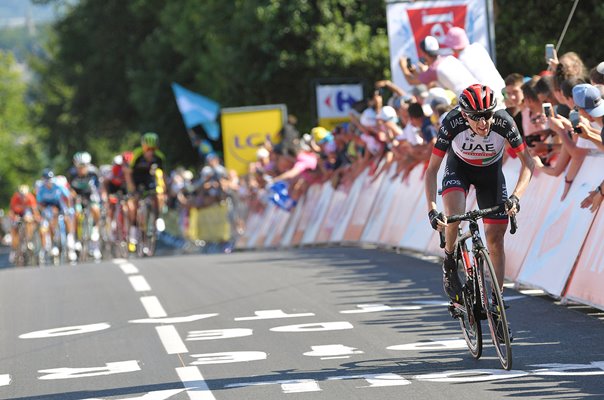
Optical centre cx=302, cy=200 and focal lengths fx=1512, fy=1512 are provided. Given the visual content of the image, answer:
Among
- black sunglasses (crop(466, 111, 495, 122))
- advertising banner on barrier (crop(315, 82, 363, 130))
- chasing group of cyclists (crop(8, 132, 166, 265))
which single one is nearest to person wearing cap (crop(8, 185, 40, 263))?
chasing group of cyclists (crop(8, 132, 166, 265))

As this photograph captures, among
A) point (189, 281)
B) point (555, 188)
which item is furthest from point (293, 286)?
point (555, 188)

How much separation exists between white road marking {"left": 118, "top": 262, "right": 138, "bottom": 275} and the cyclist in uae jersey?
8983 millimetres

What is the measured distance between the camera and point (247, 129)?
35.2m

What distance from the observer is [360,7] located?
133 ft

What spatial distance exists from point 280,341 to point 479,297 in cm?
203

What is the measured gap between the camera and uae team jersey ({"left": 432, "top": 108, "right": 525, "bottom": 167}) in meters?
9.87

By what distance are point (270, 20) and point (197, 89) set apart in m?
12.1

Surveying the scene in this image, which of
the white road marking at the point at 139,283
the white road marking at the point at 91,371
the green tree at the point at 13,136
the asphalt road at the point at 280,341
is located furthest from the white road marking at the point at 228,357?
the green tree at the point at 13,136

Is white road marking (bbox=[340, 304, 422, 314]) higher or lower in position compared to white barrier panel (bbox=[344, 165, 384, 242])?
higher

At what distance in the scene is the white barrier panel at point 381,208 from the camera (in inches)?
803

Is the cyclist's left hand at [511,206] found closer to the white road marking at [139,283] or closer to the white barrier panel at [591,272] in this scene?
the white barrier panel at [591,272]

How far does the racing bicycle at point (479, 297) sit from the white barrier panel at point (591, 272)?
190cm

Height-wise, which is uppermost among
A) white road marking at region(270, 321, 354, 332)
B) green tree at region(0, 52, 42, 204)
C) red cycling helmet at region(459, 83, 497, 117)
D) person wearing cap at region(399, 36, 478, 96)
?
red cycling helmet at region(459, 83, 497, 117)

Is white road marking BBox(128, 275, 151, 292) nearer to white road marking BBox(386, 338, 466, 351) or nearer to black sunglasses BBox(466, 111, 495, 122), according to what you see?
white road marking BBox(386, 338, 466, 351)
